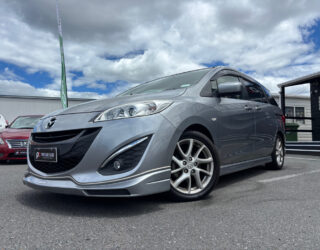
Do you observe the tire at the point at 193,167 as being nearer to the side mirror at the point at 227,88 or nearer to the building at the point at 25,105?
the side mirror at the point at 227,88

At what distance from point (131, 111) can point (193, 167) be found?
814 millimetres

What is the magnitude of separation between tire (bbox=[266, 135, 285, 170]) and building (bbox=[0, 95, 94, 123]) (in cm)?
1559

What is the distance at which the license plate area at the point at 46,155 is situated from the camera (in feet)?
8.16

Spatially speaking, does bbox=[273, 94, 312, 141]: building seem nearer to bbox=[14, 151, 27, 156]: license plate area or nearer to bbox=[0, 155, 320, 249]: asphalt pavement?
bbox=[14, 151, 27, 156]: license plate area

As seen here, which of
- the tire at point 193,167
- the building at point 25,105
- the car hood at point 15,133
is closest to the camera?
the tire at point 193,167

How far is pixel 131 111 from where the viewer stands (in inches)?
96.5

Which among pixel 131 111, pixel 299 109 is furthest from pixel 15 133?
pixel 299 109

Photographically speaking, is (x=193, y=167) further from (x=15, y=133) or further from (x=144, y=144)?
(x=15, y=133)

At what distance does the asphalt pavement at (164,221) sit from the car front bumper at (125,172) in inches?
8.6

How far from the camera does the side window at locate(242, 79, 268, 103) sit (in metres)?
4.15

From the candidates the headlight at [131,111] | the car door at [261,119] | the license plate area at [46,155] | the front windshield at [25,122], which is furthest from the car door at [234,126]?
the front windshield at [25,122]

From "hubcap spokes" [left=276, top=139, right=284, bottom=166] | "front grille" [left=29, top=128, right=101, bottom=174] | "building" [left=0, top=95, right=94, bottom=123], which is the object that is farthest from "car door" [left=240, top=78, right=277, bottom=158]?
"building" [left=0, top=95, right=94, bottom=123]

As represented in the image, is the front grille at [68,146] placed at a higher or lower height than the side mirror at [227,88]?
lower

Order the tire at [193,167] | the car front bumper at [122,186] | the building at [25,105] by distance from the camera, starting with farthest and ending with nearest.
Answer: the building at [25,105] → the tire at [193,167] → the car front bumper at [122,186]
